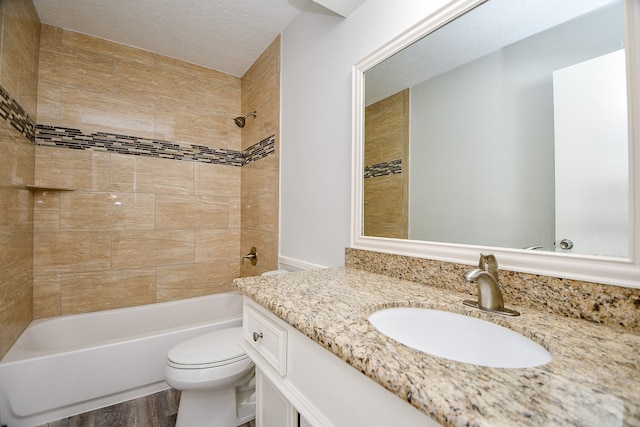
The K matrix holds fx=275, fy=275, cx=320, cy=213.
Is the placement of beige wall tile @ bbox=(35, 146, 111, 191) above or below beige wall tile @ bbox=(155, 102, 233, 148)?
below

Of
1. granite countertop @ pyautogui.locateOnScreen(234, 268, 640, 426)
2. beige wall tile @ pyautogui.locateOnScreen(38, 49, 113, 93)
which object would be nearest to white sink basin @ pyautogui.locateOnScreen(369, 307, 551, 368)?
granite countertop @ pyautogui.locateOnScreen(234, 268, 640, 426)

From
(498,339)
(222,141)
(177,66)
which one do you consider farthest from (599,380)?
(177,66)

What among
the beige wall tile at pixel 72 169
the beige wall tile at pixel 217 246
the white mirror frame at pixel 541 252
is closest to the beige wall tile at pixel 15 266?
the beige wall tile at pixel 72 169

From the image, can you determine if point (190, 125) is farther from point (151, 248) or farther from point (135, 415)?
point (135, 415)

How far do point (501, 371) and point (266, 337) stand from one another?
25.6 inches

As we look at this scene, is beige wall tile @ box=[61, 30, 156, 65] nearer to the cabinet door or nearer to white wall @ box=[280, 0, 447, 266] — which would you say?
white wall @ box=[280, 0, 447, 266]

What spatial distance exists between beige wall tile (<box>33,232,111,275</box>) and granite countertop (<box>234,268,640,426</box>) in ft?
6.74

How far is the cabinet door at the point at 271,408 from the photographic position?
2.79 ft

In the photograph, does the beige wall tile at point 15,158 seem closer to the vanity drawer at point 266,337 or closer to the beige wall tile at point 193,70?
the beige wall tile at point 193,70

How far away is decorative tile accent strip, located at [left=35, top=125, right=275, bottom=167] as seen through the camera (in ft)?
6.56

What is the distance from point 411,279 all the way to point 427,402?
2.33 ft

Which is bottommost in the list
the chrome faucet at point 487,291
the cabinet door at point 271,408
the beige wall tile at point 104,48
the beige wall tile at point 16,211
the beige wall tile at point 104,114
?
the cabinet door at point 271,408

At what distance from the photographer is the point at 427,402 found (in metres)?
0.38

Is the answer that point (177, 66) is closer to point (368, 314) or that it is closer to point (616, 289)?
point (368, 314)
